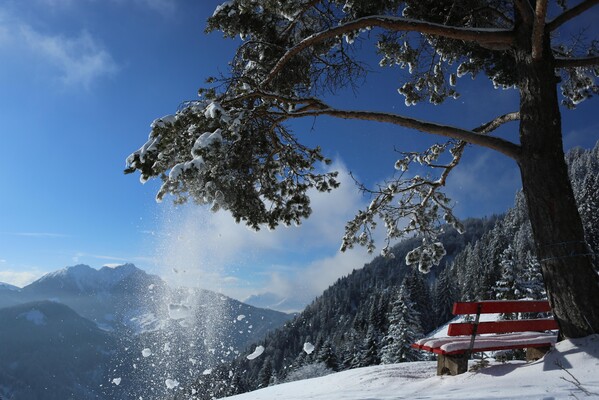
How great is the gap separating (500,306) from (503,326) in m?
0.68

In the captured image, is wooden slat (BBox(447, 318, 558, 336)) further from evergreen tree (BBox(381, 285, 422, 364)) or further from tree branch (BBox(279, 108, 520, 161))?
evergreen tree (BBox(381, 285, 422, 364))

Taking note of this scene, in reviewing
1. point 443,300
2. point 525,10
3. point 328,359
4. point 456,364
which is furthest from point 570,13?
point 443,300

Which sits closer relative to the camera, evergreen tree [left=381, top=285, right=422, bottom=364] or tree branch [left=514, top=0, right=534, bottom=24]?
tree branch [left=514, top=0, right=534, bottom=24]

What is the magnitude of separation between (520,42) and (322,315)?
132964mm

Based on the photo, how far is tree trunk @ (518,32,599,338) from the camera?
4938 millimetres

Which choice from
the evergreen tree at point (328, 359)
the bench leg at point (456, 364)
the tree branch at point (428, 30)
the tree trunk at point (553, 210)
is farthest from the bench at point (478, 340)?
the evergreen tree at point (328, 359)

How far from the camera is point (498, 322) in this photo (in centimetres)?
618

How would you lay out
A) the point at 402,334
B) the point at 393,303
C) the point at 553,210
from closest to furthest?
the point at 553,210
the point at 402,334
the point at 393,303

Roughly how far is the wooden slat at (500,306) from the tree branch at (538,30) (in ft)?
11.3

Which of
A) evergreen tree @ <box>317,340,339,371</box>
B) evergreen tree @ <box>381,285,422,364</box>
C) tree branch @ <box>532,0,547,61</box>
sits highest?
tree branch @ <box>532,0,547,61</box>

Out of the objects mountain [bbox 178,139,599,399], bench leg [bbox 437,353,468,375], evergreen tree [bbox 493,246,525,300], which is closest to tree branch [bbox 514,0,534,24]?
mountain [bbox 178,139,599,399]

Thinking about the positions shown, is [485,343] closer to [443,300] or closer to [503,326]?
[503,326]

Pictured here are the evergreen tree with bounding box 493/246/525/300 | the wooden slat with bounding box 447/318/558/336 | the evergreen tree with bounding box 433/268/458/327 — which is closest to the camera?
the wooden slat with bounding box 447/318/558/336

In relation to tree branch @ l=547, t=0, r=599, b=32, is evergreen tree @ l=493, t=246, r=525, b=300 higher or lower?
lower
